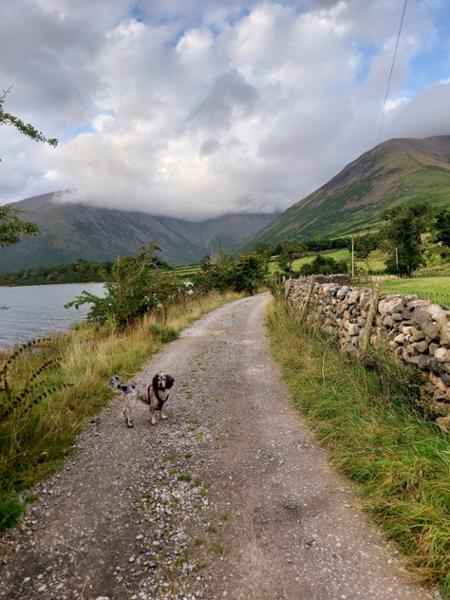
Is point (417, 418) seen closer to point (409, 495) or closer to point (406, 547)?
point (409, 495)

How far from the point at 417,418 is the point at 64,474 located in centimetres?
497

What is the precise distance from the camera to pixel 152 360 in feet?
36.5

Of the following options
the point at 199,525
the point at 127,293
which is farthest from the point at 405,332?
the point at 127,293

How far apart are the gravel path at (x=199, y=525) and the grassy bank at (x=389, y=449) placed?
220 millimetres

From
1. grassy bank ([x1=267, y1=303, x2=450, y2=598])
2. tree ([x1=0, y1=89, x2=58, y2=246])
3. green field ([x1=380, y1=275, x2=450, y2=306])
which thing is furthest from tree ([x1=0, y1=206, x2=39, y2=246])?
green field ([x1=380, y1=275, x2=450, y2=306])

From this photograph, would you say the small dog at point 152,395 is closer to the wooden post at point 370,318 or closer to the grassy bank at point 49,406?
the grassy bank at point 49,406

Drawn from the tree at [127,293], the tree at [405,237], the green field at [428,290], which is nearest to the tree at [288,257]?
the tree at [405,237]

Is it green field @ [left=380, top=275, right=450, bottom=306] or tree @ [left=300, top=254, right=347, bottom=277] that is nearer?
green field @ [left=380, top=275, right=450, bottom=306]

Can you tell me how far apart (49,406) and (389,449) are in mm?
5389

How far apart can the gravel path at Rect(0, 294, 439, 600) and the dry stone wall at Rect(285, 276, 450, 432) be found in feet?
6.21

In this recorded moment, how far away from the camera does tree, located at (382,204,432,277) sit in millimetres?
41344

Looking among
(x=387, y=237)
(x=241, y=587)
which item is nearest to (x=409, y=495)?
(x=241, y=587)

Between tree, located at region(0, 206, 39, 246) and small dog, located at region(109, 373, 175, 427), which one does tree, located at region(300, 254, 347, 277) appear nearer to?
tree, located at region(0, 206, 39, 246)

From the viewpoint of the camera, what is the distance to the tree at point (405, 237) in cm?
4134
